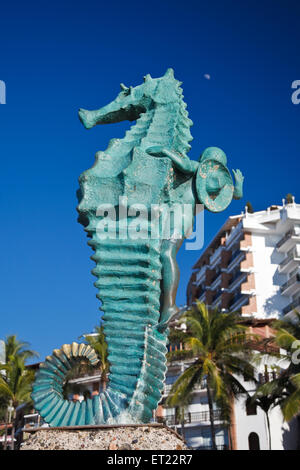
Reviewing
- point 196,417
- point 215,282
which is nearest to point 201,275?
point 215,282

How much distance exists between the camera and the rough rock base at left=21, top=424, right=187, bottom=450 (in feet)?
19.8

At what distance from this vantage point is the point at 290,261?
145 ft

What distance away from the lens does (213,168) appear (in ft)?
27.4

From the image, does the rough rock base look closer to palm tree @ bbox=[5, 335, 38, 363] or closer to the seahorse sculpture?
the seahorse sculpture

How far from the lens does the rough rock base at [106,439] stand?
603 cm

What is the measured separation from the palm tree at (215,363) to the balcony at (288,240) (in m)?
19.5

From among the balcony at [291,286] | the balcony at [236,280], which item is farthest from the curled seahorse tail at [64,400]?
the balcony at [236,280]

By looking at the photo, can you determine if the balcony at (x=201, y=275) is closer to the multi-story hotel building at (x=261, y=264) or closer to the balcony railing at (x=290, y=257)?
the multi-story hotel building at (x=261, y=264)

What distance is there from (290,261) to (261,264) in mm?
2625

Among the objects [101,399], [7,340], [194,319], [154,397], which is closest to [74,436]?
[101,399]

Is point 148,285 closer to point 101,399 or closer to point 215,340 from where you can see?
point 101,399

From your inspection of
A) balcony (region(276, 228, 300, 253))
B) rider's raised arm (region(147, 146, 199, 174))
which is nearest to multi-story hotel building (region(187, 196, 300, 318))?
balcony (region(276, 228, 300, 253))

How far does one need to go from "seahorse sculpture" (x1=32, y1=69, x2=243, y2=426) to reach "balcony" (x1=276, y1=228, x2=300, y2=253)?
36752mm

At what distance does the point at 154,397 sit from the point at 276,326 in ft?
61.3
